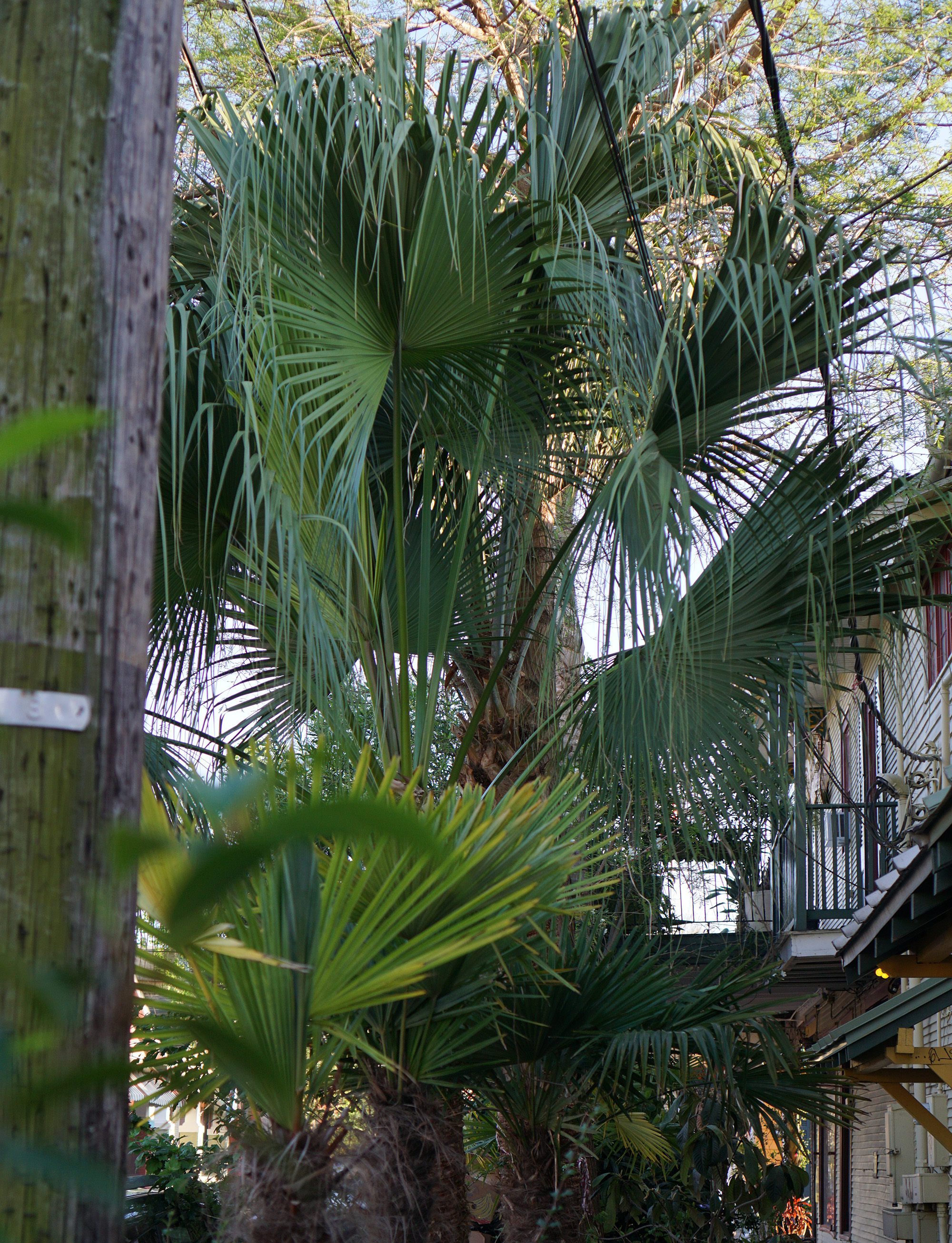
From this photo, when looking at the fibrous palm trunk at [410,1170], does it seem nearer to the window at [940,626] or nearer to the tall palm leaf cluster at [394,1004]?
the tall palm leaf cluster at [394,1004]

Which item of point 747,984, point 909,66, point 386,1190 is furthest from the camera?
point 909,66

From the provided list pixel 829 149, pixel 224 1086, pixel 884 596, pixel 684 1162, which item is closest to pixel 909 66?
pixel 829 149

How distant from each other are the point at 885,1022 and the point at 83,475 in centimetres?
647

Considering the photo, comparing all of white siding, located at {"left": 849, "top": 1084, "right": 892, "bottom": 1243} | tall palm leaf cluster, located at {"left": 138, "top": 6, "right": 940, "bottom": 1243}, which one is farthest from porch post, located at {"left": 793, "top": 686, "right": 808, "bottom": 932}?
white siding, located at {"left": 849, "top": 1084, "right": 892, "bottom": 1243}

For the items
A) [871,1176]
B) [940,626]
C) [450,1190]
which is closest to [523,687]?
[450,1190]

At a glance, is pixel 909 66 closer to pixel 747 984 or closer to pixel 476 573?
pixel 476 573

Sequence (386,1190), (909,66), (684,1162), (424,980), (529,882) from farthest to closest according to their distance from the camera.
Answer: (909,66), (684,1162), (424,980), (386,1190), (529,882)

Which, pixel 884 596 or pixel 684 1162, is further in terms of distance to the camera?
pixel 684 1162

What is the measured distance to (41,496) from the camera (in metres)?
1.45

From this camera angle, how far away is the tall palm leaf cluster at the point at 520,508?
3.75 metres

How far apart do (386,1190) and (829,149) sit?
23.4 feet

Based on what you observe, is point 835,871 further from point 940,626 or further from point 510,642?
point 510,642

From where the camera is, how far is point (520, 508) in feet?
18.8

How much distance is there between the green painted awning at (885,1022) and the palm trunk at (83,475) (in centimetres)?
530
